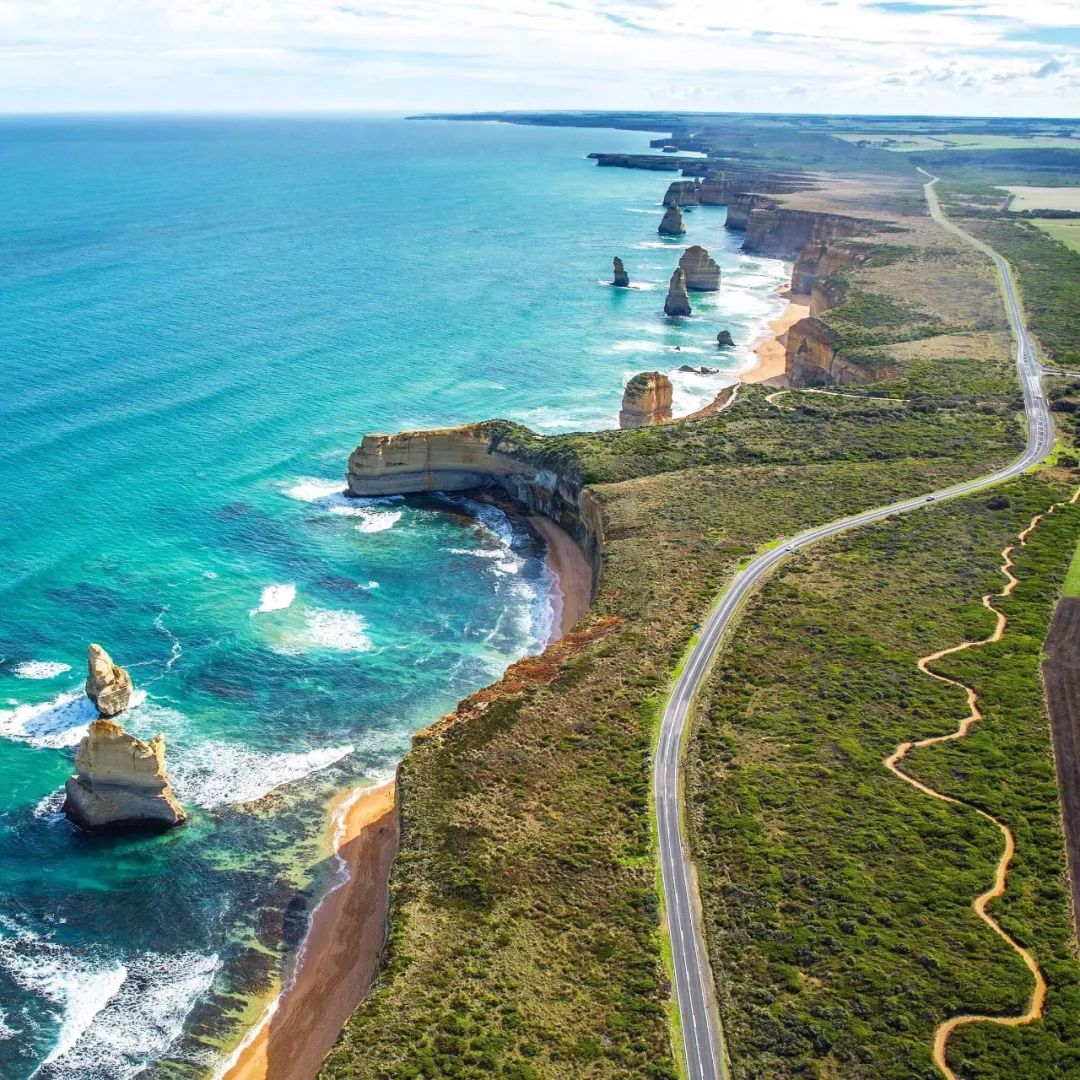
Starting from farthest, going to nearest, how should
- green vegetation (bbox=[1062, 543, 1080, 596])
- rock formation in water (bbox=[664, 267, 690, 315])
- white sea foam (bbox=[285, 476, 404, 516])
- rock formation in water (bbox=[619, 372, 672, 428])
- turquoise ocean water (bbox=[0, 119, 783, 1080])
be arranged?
rock formation in water (bbox=[664, 267, 690, 315]) < rock formation in water (bbox=[619, 372, 672, 428]) < white sea foam (bbox=[285, 476, 404, 516]) < green vegetation (bbox=[1062, 543, 1080, 596]) < turquoise ocean water (bbox=[0, 119, 783, 1080])

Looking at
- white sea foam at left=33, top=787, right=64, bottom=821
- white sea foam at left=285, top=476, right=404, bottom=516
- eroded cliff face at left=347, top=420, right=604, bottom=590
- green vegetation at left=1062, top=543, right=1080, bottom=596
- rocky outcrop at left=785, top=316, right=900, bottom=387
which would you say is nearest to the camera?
white sea foam at left=33, top=787, right=64, bottom=821

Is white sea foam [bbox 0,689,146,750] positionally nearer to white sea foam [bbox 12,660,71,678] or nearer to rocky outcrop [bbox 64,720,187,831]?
white sea foam [bbox 12,660,71,678]

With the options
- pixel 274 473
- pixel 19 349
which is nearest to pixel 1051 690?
pixel 274 473

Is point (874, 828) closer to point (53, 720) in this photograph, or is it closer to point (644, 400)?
point (53, 720)

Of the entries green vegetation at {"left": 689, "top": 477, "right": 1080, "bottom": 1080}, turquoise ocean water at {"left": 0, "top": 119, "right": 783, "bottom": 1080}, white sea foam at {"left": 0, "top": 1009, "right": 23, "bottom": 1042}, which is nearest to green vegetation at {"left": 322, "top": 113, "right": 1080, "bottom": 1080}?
green vegetation at {"left": 689, "top": 477, "right": 1080, "bottom": 1080}

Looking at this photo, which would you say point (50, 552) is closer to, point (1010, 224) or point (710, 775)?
point (710, 775)

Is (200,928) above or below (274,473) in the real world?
below
